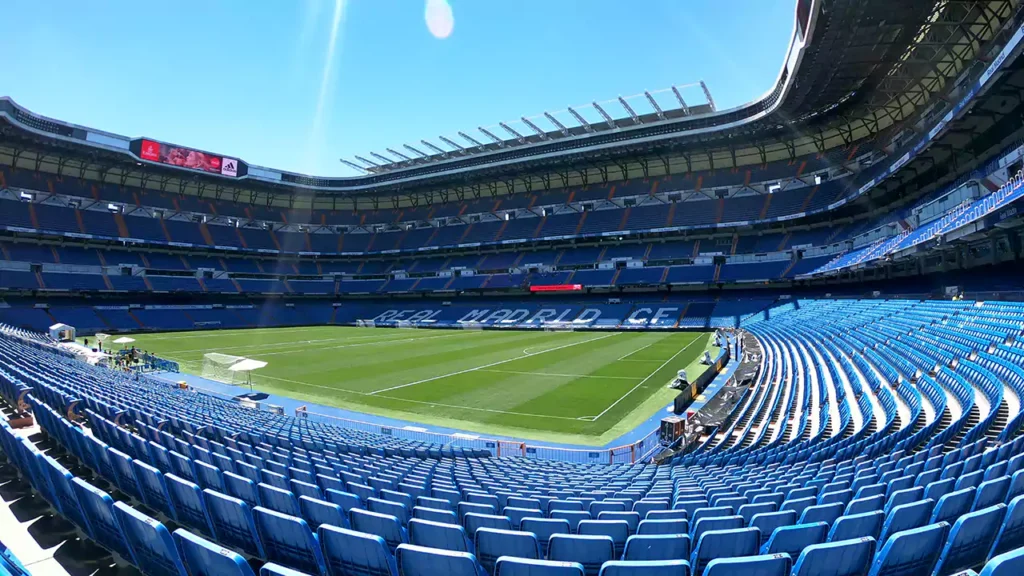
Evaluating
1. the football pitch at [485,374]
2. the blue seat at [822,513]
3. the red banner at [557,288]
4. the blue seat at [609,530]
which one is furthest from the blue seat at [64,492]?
the red banner at [557,288]

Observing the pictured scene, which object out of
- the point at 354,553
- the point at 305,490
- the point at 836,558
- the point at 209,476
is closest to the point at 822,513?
the point at 836,558

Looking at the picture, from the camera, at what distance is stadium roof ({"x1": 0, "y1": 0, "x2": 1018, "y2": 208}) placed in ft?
87.7

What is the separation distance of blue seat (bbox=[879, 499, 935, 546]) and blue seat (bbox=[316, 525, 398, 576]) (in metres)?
3.50

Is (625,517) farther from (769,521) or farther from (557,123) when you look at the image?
(557,123)

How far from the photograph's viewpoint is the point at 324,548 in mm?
3420

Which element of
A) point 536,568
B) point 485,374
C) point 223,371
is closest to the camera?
point 536,568

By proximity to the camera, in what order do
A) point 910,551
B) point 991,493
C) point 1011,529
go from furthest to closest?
1. point 991,493
2. point 1011,529
3. point 910,551

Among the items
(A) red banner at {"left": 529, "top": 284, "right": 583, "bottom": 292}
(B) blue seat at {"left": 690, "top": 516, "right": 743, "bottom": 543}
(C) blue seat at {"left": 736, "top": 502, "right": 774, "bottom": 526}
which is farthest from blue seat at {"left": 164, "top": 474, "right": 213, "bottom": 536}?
(A) red banner at {"left": 529, "top": 284, "right": 583, "bottom": 292}

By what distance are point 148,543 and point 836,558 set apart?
14.5 feet

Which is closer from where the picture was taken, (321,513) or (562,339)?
(321,513)

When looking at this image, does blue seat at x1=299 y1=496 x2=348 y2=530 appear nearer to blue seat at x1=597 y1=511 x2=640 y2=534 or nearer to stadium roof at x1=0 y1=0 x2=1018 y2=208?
blue seat at x1=597 y1=511 x2=640 y2=534

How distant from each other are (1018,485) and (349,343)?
40.4 meters

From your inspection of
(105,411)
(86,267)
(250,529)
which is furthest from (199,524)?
(86,267)

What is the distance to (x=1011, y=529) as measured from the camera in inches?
134
